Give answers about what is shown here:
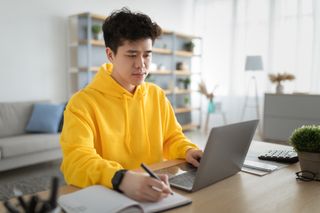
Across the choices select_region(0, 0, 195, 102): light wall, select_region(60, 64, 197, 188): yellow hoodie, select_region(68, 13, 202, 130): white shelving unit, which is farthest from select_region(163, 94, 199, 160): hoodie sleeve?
select_region(0, 0, 195, 102): light wall

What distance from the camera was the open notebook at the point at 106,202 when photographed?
2.36 ft

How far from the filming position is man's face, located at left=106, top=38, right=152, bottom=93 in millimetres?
1208

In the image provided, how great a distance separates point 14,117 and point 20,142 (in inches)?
26.1

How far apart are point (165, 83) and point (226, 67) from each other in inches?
50.2

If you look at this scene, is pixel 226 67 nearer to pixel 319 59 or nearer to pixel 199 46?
pixel 199 46

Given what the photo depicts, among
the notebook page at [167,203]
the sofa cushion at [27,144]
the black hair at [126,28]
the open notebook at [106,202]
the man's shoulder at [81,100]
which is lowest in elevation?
the sofa cushion at [27,144]

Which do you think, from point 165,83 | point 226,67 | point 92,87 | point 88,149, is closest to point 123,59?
point 92,87

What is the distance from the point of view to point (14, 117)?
3.79m

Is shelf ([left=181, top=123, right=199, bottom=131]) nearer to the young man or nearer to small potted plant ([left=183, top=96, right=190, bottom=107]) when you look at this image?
small potted plant ([left=183, top=96, right=190, bottom=107])

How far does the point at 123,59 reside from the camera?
4.02 ft

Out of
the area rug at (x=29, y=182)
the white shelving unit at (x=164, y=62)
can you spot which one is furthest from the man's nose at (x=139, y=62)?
the white shelving unit at (x=164, y=62)

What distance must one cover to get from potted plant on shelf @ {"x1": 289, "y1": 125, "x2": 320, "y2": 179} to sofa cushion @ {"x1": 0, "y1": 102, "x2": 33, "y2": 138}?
346 cm

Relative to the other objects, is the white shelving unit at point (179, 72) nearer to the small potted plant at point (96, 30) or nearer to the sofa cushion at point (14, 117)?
the small potted plant at point (96, 30)

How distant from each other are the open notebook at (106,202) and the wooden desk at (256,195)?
3 cm
